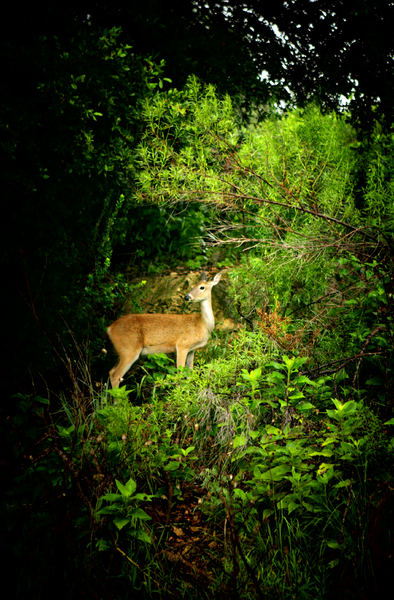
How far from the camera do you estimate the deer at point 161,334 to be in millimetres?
5191

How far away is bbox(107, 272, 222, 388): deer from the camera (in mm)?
5191

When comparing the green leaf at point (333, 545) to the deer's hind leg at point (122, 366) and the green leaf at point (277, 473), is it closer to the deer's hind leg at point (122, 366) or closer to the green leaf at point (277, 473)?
the green leaf at point (277, 473)

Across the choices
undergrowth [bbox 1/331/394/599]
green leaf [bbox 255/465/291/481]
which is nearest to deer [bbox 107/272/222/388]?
undergrowth [bbox 1/331/394/599]

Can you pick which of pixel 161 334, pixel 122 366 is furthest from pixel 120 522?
pixel 161 334

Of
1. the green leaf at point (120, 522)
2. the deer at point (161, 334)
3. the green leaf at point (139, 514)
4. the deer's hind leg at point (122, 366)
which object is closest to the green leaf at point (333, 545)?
the green leaf at point (139, 514)

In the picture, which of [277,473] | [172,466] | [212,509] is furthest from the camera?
[172,466]

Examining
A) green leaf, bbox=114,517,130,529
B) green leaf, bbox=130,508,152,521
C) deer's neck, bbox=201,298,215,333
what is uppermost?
deer's neck, bbox=201,298,215,333

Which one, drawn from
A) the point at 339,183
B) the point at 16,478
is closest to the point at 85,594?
the point at 16,478

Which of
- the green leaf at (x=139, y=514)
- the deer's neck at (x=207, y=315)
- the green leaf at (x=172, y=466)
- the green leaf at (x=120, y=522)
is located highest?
the deer's neck at (x=207, y=315)

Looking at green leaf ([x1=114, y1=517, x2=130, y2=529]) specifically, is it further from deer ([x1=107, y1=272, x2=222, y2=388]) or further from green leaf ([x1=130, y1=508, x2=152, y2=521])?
deer ([x1=107, y1=272, x2=222, y2=388])

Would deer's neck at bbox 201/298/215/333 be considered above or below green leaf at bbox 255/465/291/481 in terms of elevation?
above

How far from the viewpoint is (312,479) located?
2.72m

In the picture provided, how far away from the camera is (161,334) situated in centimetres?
532

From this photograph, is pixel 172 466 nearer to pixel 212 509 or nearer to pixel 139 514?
pixel 212 509
